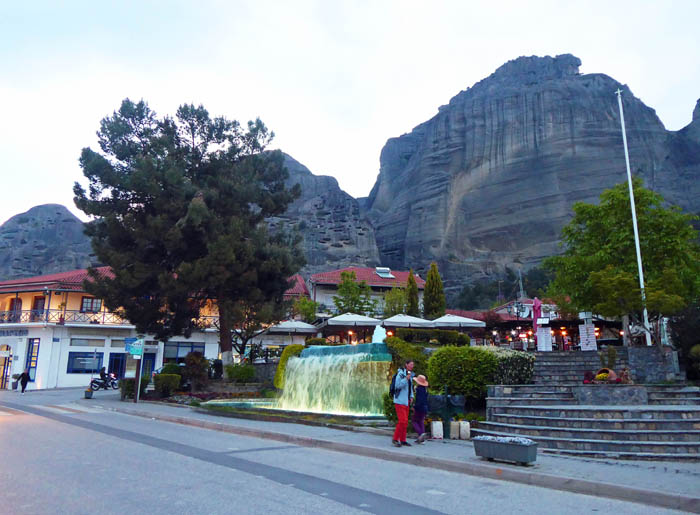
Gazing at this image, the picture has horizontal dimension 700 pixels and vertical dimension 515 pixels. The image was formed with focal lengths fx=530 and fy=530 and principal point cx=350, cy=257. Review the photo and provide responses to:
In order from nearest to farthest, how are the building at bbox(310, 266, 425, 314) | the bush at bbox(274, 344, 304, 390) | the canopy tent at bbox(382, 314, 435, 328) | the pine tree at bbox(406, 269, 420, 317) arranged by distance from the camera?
the bush at bbox(274, 344, 304, 390)
the canopy tent at bbox(382, 314, 435, 328)
the pine tree at bbox(406, 269, 420, 317)
the building at bbox(310, 266, 425, 314)

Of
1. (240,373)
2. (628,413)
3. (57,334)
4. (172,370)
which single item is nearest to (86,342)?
(57,334)

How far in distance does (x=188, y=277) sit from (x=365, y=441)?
15303 mm

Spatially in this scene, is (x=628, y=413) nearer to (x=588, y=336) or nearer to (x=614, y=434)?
(x=614, y=434)

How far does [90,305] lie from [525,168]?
67.4 meters

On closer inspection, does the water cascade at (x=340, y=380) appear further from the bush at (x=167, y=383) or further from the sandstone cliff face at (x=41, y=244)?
the sandstone cliff face at (x=41, y=244)

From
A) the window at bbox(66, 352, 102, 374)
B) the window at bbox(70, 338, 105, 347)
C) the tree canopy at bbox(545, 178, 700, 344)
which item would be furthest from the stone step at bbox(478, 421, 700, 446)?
the window at bbox(66, 352, 102, 374)

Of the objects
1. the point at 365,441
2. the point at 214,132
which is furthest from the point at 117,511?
the point at 214,132

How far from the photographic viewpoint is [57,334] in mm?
36312

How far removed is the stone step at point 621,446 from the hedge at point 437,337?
14.0 m

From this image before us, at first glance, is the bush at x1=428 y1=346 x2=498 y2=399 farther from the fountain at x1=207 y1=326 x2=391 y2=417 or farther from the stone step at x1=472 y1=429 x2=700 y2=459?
the stone step at x1=472 y1=429 x2=700 y2=459

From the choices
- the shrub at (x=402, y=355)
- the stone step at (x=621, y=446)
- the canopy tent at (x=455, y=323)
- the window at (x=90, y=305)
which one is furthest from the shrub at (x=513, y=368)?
the window at (x=90, y=305)

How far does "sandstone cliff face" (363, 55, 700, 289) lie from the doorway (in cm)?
6013

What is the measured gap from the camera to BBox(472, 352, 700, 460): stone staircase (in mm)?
9289

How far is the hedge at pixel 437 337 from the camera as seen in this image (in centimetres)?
2441
